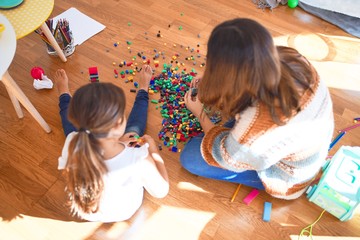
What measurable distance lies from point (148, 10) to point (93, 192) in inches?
54.8

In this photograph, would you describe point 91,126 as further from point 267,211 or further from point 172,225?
point 267,211

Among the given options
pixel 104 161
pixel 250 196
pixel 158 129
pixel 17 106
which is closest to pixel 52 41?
pixel 17 106

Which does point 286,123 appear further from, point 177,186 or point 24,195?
point 24,195

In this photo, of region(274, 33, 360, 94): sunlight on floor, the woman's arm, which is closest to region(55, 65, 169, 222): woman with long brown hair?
the woman's arm

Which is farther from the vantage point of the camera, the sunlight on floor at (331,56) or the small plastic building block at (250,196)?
the sunlight on floor at (331,56)

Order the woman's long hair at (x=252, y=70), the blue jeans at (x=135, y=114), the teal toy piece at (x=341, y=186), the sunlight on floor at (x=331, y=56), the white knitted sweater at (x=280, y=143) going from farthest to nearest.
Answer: the sunlight on floor at (x=331, y=56) → the blue jeans at (x=135, y=114) → the teal toy piece at (x=341, y=186) → the white knitted sweater at (x=280, y=143) → the woman's long hair at (x=252, y=70)

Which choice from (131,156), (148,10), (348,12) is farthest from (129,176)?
(348,12)

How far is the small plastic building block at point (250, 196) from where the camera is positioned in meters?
1.25

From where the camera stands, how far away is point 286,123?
34.7 inches

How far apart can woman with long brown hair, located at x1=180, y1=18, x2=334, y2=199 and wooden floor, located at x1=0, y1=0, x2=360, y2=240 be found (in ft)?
0.64

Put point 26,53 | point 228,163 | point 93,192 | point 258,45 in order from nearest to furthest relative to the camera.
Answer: point 258,45, point 93,192, point 228,163, point 26,53

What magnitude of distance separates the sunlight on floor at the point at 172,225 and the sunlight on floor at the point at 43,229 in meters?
0.16

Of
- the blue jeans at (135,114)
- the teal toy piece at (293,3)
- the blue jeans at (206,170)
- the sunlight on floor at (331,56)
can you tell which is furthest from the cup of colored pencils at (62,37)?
the teal toy piece at (293,3)

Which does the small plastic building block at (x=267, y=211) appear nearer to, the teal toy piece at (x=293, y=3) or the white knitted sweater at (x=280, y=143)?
the white knitted sweater at (x=280, y=143)
